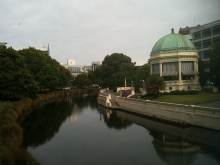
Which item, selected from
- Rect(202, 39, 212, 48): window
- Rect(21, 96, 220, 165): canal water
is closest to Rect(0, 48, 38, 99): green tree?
Rect(21, 96, 220, 165): canal water

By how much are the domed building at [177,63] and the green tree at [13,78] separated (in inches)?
1026

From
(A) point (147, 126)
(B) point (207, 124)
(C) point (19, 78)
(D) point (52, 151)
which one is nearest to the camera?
(D) point (52, 151)

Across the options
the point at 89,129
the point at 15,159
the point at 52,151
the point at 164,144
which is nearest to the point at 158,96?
the point at 89,129

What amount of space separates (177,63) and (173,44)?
4.07 m

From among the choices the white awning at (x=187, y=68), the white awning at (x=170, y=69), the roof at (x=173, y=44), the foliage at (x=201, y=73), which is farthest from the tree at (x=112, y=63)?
the white awning at (x=187, y=68)

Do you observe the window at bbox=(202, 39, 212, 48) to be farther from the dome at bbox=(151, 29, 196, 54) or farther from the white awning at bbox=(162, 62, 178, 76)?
the white awning at bbox=(162, 62, 178, 76)

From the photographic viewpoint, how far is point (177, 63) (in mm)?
36500

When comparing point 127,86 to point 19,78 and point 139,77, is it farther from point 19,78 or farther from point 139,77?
point 19,78

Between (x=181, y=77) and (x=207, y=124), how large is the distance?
71.9 ft

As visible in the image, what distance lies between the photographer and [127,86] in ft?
191

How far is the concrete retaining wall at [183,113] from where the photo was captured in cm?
1523

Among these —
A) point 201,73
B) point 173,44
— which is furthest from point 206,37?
point 173,44

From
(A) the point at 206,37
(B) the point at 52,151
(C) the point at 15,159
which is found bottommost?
(B) the point at 52,151

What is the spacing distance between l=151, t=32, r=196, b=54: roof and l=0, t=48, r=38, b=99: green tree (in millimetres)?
26969
